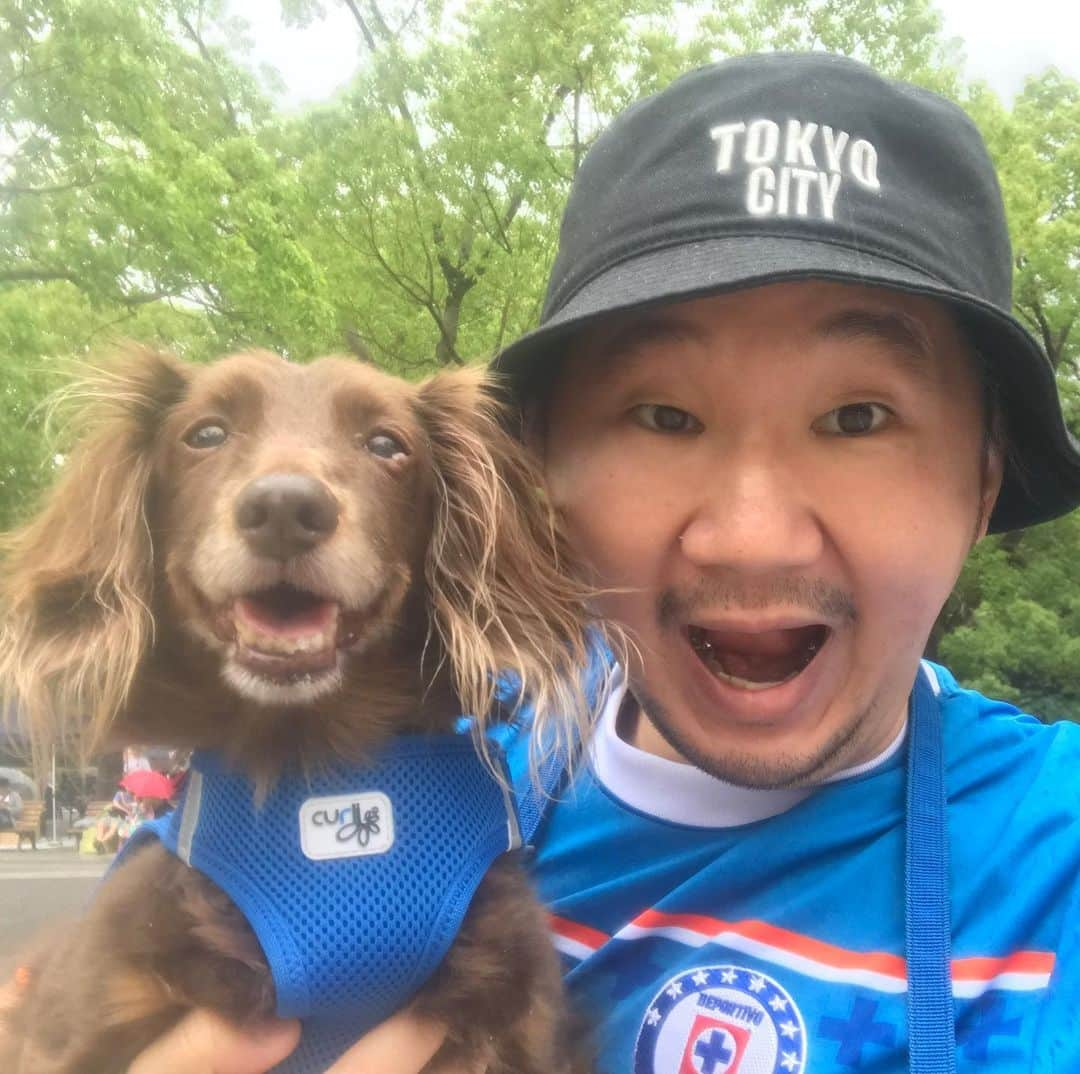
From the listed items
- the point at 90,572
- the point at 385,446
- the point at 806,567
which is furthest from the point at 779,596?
the point at 90,572

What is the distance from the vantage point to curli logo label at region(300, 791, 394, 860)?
1763 mm

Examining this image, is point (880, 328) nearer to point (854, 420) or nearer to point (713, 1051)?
point (854, 420)

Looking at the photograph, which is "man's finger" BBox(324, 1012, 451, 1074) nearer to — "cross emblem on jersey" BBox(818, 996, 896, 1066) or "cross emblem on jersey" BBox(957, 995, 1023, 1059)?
"cross emblem on jersey" BBox(818, 996, 896, 1066)

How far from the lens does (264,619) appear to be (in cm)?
186

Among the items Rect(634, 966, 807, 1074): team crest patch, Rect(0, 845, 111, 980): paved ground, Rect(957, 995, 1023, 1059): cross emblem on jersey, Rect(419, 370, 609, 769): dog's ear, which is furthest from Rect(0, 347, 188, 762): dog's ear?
Rect(0, 845, 111, 980): paved ground

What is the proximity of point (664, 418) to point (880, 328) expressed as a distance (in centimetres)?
40

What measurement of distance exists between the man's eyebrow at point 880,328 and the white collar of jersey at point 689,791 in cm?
74

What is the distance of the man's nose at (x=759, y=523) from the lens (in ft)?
5.58

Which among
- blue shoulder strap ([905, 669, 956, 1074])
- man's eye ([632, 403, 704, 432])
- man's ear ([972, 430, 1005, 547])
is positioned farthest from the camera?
man's ear ([972, 430, 1005, 547])

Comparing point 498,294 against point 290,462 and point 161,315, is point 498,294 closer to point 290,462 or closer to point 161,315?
point 161,315

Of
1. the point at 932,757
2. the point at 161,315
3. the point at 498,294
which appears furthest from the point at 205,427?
the point at 498,294

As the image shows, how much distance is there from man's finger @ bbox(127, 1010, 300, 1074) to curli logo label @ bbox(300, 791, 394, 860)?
0.94 ft

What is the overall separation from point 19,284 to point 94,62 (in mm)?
2340

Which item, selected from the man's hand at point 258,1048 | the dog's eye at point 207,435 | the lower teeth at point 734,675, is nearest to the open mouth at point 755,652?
the lower teeth at point 734,675
